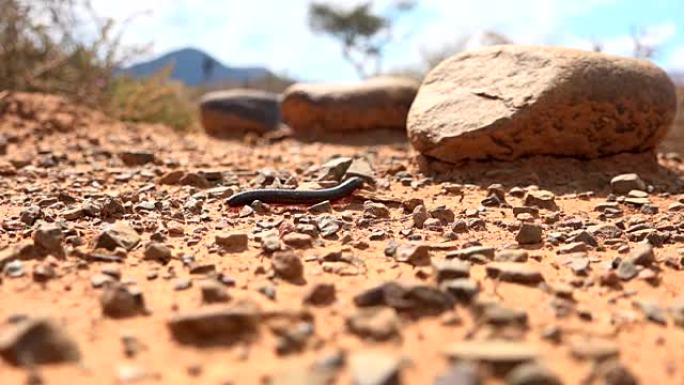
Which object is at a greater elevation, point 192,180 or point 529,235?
point 192,180

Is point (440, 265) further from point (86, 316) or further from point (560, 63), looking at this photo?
point (560, 63)

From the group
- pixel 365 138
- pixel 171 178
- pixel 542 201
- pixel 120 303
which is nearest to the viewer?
pixel 120 303

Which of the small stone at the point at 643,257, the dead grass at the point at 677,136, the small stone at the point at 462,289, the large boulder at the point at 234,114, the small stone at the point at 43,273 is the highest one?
the large boulder at the point at 234,114

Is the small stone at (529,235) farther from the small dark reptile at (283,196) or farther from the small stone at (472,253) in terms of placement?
the small dark reptile at (283,196)

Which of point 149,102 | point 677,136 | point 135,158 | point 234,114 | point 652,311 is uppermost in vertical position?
point 149,102

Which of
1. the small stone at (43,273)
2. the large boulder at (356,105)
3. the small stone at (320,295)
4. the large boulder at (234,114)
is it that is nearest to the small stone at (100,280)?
the small stone at (43,273)

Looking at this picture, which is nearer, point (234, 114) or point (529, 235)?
point (529, 235)

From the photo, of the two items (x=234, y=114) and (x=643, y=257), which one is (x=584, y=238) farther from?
(x=234, y=114)

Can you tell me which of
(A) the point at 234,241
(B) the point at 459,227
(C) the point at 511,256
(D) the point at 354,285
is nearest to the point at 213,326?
(D) the point at 354,285
